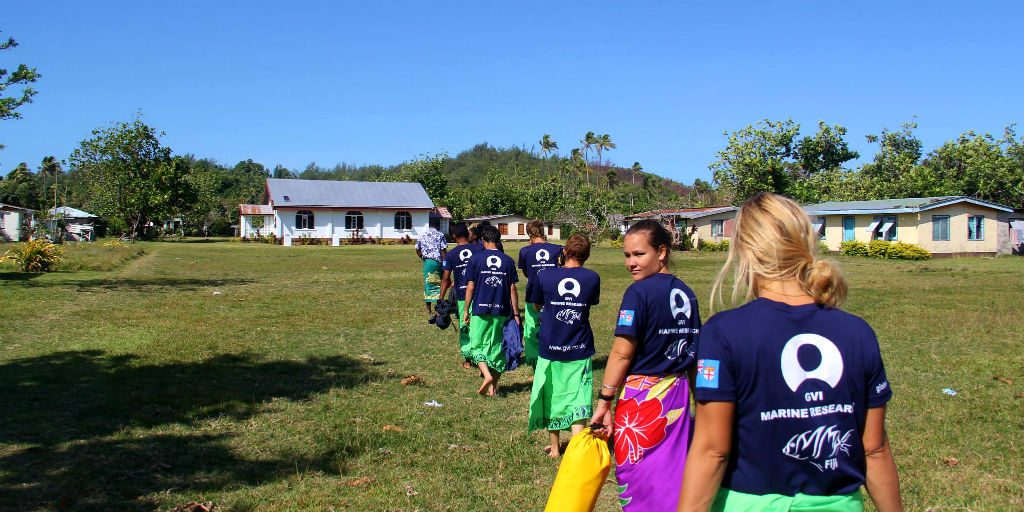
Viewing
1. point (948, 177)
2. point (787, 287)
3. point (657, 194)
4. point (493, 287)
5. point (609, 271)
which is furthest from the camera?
point (657, 194)

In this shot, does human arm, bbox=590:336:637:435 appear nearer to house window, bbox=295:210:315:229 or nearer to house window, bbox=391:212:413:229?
house window, bbox=295:210:315:229

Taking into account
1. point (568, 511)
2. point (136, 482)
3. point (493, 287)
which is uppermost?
point (493, 287)

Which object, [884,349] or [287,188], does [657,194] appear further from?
[884,349]

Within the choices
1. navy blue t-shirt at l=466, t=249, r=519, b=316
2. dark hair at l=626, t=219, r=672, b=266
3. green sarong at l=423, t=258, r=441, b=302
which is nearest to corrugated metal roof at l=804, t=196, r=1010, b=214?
green sarong at l=423, t=258, r=441, b=302

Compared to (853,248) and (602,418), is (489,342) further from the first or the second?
(853,248)

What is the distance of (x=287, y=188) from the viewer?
201ft

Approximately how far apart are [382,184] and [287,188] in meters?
8.24

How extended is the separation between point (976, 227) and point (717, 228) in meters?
15.7

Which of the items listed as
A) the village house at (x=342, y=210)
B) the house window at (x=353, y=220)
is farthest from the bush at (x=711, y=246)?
the house window at (x=353, y=220)

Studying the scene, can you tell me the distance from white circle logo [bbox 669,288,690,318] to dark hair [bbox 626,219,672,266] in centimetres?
33

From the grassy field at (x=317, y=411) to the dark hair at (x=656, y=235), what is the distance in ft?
6.49

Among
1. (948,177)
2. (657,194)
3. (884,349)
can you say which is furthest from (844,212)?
(657,194)

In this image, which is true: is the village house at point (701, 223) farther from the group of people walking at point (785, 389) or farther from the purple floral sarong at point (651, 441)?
the group of people walking at point (785, 389)

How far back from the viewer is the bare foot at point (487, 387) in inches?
332
